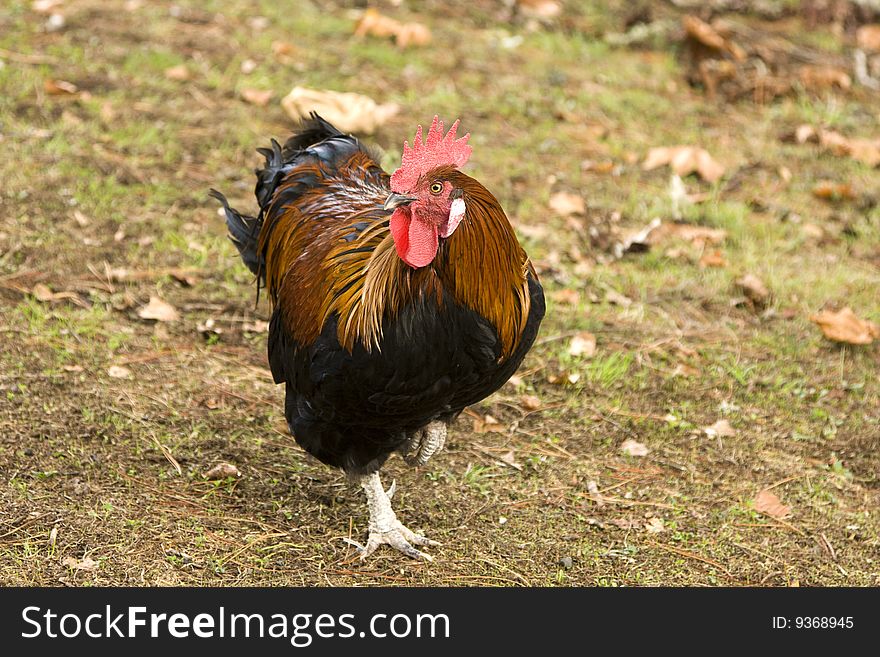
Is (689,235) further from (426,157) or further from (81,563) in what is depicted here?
(81,563)

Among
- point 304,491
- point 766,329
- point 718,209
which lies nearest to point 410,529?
point 304,491

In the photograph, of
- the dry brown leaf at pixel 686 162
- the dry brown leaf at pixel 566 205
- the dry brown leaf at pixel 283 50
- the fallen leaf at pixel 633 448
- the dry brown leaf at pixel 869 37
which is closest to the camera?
the fallen leaf at pixel 633 448

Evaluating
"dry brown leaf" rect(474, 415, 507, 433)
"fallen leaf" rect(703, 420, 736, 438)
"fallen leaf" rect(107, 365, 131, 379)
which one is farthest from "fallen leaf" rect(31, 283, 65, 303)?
"fallen leaf" rect(703, 420, 736, 438)

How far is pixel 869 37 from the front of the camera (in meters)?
9.24

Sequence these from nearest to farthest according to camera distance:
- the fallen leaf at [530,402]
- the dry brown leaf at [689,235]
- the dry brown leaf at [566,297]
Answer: the fallen leaf at [530,402] → the dry brown leaf at [566,297] → the dry brown leaf at [689,235]

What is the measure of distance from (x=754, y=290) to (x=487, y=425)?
6.28 feet

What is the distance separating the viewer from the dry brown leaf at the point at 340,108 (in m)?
6.68

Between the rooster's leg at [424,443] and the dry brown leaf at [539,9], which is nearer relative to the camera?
the rooster's leg at [424,443]

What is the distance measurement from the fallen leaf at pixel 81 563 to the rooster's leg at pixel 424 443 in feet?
3.88

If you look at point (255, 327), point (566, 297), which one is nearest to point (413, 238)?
point (255, 327)

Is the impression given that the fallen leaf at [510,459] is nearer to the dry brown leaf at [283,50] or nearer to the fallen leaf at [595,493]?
the fallen leaf at [595,493]

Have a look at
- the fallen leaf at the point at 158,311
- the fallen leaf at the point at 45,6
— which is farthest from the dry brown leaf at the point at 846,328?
the fallen leaf at the point at 45,6

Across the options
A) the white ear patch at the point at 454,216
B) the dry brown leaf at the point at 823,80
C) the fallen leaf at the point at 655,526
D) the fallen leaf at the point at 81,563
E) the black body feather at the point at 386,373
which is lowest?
the fallen leaf at the point at 81,563

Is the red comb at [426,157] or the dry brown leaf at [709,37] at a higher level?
the red comb at [426,157]
